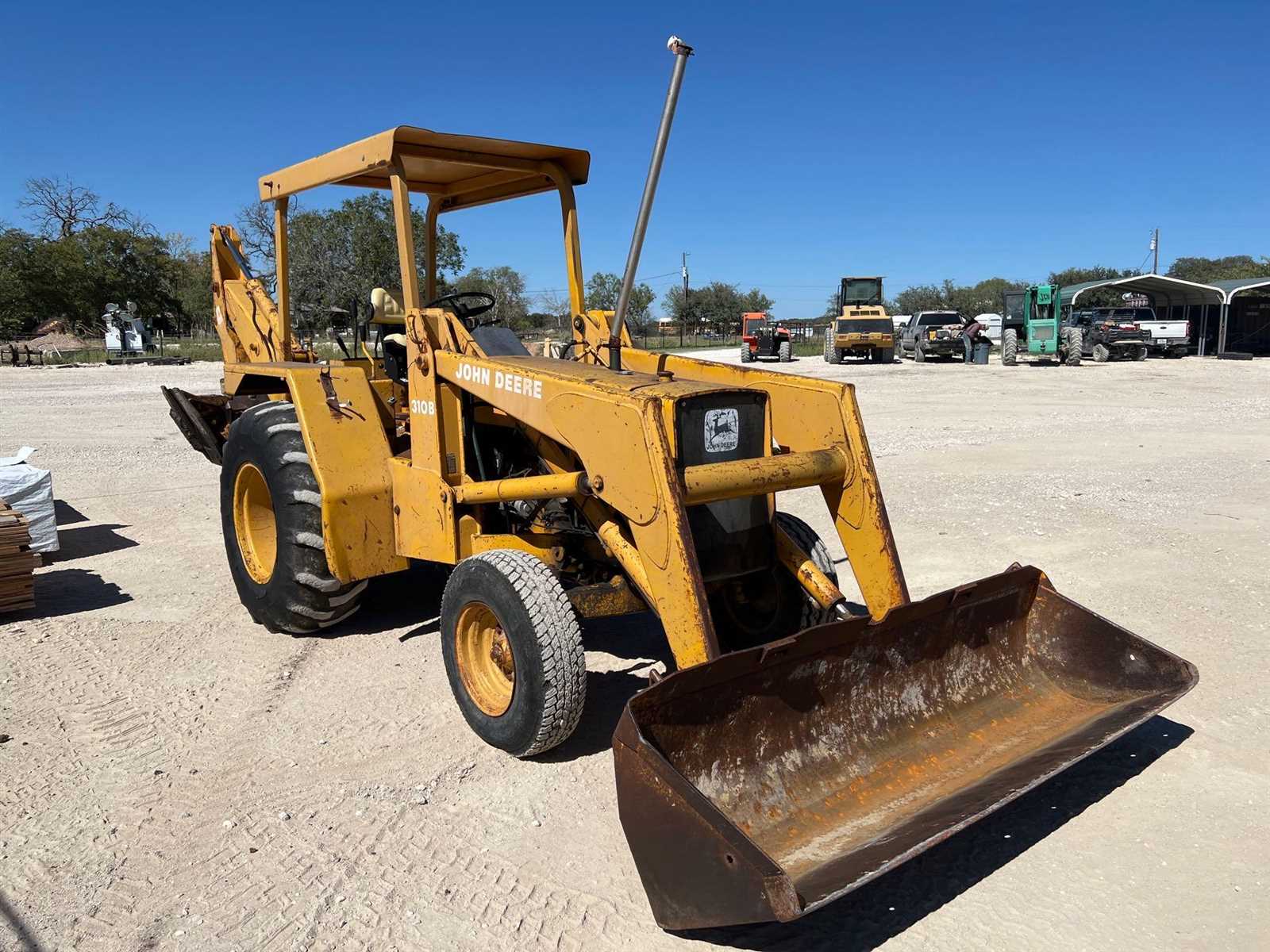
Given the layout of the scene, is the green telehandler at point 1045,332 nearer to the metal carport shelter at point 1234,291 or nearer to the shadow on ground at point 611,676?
the metal carport shelter at point 1234,291

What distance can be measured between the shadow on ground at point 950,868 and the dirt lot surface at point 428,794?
0.03 feet

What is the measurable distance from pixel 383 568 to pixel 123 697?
1330mm

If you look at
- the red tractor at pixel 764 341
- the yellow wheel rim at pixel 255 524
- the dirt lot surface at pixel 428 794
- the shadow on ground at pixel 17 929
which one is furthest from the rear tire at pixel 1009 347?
the shadow on ground at pixel 17 929

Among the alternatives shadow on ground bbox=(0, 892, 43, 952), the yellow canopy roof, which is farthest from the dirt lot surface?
the yellow canopy roof

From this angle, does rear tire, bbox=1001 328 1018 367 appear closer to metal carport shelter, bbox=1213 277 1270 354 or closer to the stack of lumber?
metal carport shelter, bbox=1213 277 1270 354

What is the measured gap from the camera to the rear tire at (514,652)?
11.7 ft

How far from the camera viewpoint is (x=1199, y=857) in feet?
10.5

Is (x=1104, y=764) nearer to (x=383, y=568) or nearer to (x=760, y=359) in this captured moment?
(x=383, y=568)

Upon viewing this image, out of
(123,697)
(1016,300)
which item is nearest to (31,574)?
(123,697)

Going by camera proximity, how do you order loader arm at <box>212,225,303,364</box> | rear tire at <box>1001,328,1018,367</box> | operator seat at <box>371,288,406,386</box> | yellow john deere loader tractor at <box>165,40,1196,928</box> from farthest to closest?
rear tire at <box>1001,328,1018,367</box>, loader arm at <box>212,225,303,364</box>, operator seat at <box>371,288,406,386</box>, yellow john deere loader tractor at <box>165,40,1196,928</box>

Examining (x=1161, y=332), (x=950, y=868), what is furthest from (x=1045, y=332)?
(x=950, y=868)

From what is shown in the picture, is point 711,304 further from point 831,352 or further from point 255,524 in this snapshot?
point 255,524

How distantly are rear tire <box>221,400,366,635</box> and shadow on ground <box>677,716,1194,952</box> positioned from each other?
295cm

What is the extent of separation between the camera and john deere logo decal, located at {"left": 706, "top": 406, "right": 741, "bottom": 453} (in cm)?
376
